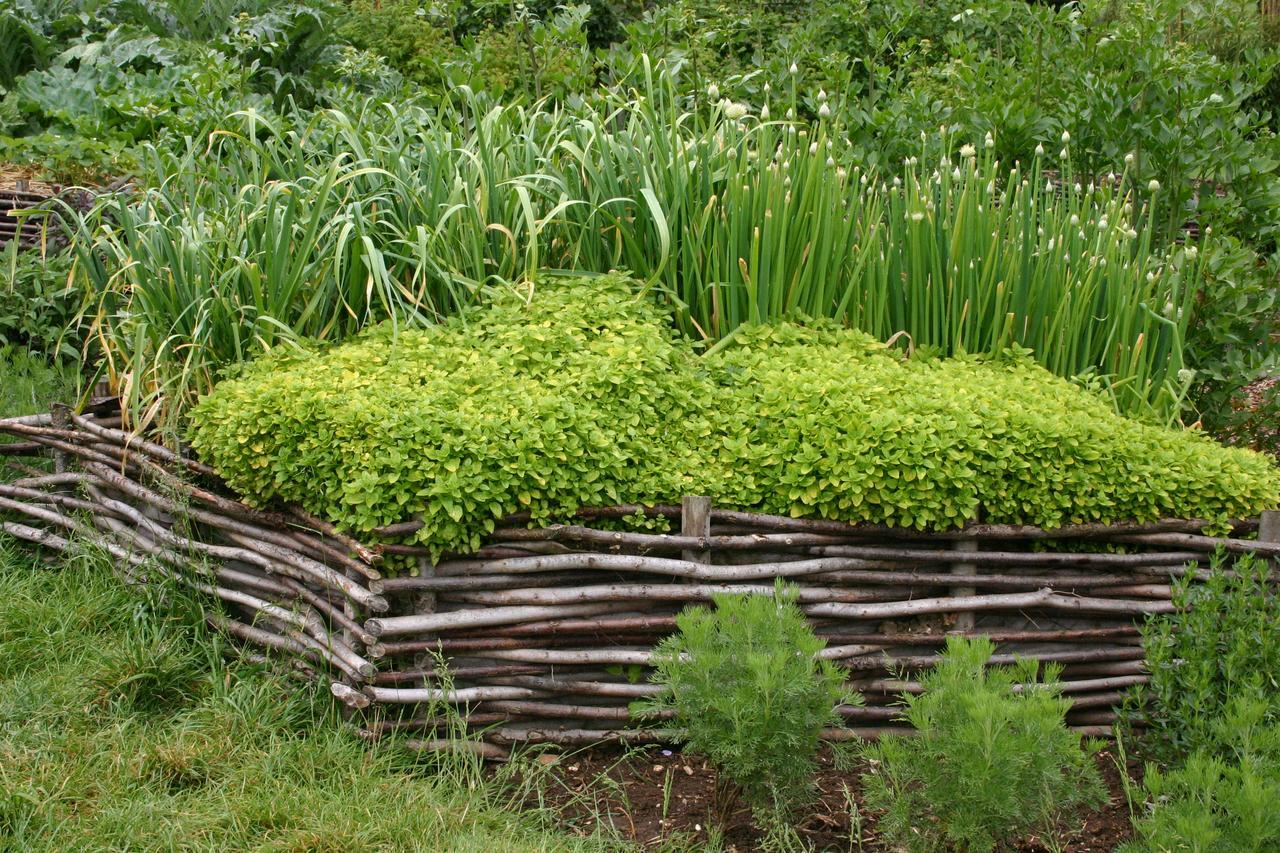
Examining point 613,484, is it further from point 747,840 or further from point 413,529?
point 747,840

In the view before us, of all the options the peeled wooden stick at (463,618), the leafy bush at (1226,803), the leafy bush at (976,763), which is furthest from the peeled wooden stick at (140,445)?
the leafy bush at (1226,803)

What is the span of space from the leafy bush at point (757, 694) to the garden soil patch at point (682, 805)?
19cm

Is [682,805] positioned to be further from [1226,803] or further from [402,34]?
[402,34]

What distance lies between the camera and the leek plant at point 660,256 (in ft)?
13.9

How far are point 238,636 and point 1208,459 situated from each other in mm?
3213

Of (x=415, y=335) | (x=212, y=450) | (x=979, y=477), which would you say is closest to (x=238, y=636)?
(x=212, y=450)

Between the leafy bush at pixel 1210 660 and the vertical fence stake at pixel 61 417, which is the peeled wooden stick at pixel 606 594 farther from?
the vertical fence stake at pixel 61 417

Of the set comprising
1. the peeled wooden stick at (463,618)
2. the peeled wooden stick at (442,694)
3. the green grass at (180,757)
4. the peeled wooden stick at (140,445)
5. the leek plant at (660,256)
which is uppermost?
the leek plant at (660,256)

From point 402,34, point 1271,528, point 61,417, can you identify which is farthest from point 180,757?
point 402,34

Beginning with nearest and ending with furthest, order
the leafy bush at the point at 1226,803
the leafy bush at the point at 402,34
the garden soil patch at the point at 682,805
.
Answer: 1. the leafy bush at the point at 1226,803
2. the garden soil patch at the point at 682,805
3. the leafy bush at the point at 402,34

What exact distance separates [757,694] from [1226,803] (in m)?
1.03

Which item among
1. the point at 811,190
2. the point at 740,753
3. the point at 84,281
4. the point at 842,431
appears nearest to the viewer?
the point at 740,753

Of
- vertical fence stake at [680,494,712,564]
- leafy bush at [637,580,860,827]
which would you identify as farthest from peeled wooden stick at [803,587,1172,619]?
leafy bush at [637,580,860,827]

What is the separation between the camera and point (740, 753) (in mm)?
2891
